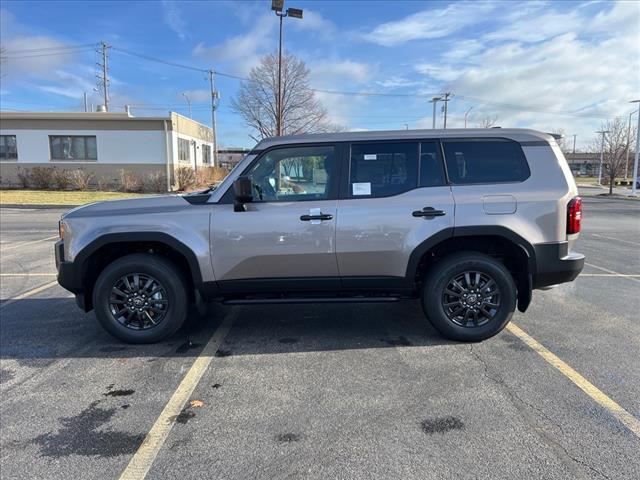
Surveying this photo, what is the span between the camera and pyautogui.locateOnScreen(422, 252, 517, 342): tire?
168 inches

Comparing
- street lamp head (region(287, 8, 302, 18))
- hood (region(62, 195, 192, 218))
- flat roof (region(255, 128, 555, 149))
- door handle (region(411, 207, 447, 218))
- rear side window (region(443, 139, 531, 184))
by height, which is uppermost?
street lamp head (region(287, 8, 302, 18))

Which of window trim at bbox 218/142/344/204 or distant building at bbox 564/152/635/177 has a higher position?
distant building at bbox 564/152/635/177

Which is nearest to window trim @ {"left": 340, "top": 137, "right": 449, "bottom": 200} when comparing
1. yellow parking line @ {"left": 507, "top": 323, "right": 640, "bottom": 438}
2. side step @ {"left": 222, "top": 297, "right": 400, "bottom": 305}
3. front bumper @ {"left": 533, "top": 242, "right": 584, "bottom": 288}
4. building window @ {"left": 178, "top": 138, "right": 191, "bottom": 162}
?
side step @ {"left": 222, "top": 297, "right": 400, "bottom": 305}

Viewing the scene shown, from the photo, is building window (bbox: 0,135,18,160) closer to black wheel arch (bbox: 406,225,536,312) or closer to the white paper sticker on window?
the white paper sticker on window

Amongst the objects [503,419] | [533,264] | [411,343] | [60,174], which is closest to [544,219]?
[533,264]

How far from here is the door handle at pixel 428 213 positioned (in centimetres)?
414

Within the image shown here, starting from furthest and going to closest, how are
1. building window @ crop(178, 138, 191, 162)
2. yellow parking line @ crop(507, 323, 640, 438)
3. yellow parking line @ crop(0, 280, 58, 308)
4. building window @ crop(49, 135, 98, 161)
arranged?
building window @ crop(178, 138, 191, 162) < building window @ crop(49, 135, 98, 161) < yellow parking line @ crop(0, 280, 58, 308) < yellow parking line @ crop(507, 323, 640, 438)

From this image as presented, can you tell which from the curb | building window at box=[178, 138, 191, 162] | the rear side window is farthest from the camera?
building window at box=[178, 138, 191, 162]

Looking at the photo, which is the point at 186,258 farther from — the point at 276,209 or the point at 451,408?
the point at 451,408

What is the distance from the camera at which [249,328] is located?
16.1 feet

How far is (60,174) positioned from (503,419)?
28.2 meters

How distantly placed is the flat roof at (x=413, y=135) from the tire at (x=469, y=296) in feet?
3.66

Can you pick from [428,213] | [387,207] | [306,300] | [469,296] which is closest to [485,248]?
[469,296]

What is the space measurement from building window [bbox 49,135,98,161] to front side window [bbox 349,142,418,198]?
1079 inches
